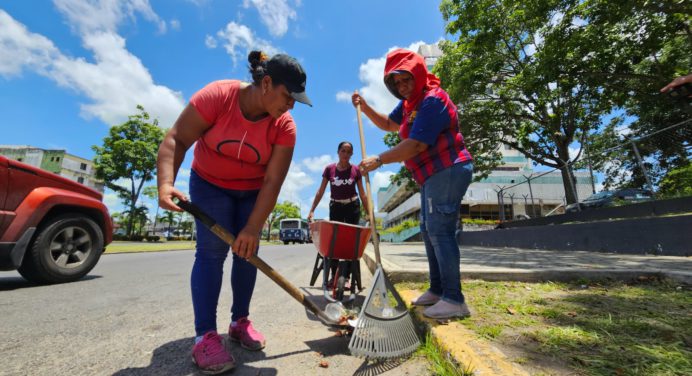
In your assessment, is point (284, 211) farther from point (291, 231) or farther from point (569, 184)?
point (569, 184)

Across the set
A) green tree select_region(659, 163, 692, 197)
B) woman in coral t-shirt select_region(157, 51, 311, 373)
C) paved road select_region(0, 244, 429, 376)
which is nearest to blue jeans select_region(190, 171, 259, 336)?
woman in coral t-shirt select_region(157, 51, 311, 373)

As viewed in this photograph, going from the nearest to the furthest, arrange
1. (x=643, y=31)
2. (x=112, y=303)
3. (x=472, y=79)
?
(x=112, y=303) → (x=643, y=31) → (x=472, y=79)

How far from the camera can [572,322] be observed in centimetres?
208

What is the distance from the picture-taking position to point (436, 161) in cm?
246

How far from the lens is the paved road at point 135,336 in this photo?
1.84m

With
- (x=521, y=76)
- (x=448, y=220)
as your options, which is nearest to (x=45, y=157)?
(x=521, y=76)

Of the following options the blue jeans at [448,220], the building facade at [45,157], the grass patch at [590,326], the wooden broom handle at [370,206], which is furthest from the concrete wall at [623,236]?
the building facade at [45,157]

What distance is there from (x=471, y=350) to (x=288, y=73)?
1753 millimetres

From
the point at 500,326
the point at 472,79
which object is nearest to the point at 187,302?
the point at 500,326

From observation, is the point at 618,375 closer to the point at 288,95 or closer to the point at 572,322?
the point at 572,322

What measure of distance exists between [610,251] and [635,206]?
131 centimetres

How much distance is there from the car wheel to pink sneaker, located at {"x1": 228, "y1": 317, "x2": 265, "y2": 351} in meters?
3.28

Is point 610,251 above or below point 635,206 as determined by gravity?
below

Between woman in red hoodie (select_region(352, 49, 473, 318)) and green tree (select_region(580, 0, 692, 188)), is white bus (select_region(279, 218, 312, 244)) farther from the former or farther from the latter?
woman in red hoodie (select_region(352, 49, 473, 318))
